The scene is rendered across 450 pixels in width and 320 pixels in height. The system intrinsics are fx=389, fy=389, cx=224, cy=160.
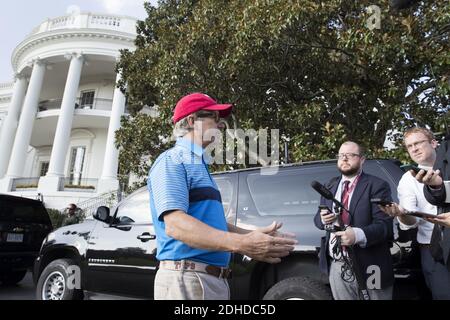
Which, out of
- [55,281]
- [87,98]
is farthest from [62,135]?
[55,281]

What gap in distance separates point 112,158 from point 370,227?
19.1 m

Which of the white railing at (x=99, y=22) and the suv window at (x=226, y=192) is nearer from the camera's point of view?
the suv window at (x=226, y=192)

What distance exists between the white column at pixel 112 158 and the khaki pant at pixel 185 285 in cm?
1892

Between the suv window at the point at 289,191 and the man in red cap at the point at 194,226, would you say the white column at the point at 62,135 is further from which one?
the man in red cap at the point at 194,226

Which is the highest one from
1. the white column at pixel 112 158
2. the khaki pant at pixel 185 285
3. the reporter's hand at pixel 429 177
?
the white column at pixel 112 158

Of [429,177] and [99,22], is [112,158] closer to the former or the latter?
[99,22]

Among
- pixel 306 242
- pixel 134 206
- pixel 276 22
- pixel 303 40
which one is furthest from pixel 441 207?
pixel 303 40

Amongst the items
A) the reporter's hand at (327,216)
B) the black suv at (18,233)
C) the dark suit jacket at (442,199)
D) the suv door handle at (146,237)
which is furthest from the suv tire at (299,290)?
the black suv at (18,233)

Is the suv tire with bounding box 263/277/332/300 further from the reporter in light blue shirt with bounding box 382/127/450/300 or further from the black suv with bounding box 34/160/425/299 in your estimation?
the reporter in light blue shirt with bounding box 382/127/450/300

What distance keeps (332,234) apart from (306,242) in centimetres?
34

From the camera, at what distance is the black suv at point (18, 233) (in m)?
6.92

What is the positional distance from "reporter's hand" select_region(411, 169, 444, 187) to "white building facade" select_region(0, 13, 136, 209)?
18919 millimetres

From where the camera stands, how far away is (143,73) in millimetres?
10508

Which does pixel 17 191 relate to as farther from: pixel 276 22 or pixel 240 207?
pixel 240 207
